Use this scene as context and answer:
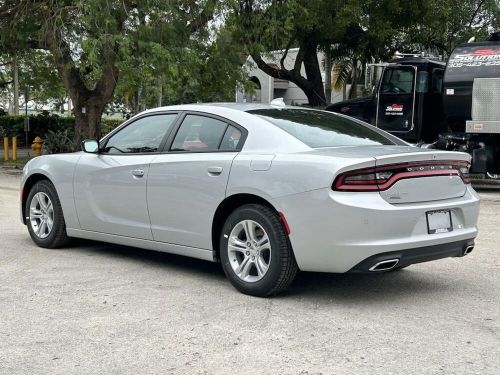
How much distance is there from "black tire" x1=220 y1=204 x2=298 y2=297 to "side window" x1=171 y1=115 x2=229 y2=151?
0.78 meters

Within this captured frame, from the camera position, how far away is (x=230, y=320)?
16.1 ft

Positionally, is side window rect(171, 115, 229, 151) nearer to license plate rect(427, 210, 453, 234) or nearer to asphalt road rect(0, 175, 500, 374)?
asphalt road rect(0, 175, 500, 374)

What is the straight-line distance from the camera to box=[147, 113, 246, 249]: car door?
5.78m

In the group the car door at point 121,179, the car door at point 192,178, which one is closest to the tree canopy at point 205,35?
the car door at point 121,179

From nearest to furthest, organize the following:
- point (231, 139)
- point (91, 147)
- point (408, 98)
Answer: point (231, 139) → point (91, 147) → point (408, 98)

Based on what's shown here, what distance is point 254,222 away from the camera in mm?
5441

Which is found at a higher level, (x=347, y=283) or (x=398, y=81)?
(x=398, y=81)

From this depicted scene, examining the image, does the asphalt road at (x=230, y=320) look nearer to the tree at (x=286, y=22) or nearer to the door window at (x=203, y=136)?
the door window at (x=203, y=136)

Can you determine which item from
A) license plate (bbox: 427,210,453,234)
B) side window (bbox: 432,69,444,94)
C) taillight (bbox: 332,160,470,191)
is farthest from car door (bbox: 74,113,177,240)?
side window (bbox: 432,69,444,94)

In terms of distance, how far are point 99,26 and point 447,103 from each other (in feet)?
26.5

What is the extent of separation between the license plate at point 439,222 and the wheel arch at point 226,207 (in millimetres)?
1229

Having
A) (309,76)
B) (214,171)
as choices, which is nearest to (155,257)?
(214,171)

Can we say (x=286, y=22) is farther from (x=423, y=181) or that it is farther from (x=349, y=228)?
(x=349, y=228)

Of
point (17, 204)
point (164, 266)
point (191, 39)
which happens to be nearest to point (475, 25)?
point (191, 39)
